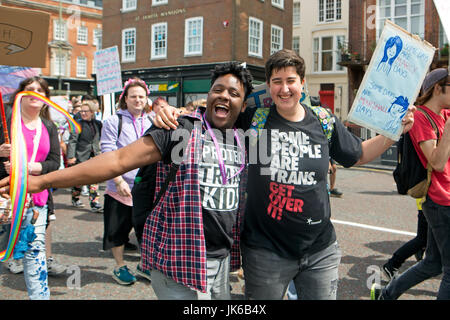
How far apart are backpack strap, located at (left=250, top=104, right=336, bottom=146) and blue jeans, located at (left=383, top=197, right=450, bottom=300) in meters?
1.15

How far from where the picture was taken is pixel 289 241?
210 cm

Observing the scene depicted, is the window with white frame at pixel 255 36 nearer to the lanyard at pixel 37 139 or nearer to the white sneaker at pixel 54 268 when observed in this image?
the white sneaker at pixel 54 268

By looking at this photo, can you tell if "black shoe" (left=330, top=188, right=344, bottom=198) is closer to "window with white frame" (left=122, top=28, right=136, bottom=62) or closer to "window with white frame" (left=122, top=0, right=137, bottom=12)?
"window with white frame" (left=122, top=28, right=136, bottom=62)

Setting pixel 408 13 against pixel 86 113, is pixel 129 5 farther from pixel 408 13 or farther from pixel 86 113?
pixel 86 113

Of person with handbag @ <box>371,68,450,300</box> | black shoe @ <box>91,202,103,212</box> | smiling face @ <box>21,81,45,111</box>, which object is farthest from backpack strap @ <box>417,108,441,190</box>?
black shoe @ <box>91,202,103,212</box>

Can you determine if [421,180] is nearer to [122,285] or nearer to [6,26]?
[122,285]

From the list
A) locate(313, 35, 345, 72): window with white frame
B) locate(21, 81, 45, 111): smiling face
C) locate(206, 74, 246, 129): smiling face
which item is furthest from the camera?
locate(313, 35, 345, 72): window with white frame

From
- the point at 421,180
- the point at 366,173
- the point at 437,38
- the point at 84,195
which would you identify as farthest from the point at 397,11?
the point at 421,180

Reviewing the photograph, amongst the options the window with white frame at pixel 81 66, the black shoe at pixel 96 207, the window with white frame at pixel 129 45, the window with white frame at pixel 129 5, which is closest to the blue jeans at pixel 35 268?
the black shoe at pixel 96 207

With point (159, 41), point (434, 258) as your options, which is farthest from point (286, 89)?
point (159, 41)

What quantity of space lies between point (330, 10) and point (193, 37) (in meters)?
9.69

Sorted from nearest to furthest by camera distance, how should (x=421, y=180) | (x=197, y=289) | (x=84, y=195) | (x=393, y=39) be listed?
(x=197, y=289)
(x=393, y=39)
(x=421, y=180)
(x=84, y=195)

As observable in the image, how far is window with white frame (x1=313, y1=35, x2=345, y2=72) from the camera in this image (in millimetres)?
25328
